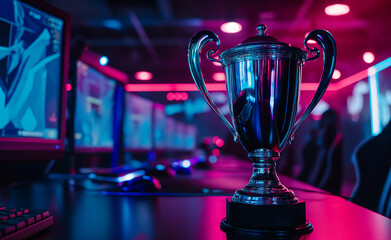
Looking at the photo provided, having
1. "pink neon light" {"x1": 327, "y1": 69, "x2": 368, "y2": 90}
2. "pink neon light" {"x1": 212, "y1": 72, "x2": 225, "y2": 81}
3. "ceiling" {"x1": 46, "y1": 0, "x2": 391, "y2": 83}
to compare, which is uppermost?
"ceiling" {"x1": 46, "y1": 0, "x2": 391, "y2": 83}

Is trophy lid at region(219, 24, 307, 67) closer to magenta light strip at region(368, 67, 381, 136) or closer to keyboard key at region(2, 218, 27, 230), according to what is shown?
keyboard key at region(2, 218, 27, 230)

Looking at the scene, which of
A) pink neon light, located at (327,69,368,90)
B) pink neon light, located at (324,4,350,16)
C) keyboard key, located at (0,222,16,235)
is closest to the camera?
keyboard key, located at (0,222,16,235)

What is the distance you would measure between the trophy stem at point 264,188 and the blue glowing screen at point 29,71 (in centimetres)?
52

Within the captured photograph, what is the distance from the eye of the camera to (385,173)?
999mm

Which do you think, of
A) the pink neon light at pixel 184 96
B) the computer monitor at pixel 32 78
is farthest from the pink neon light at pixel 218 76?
the computer monitor at pixel 32 78

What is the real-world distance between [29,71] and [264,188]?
1.95 feet

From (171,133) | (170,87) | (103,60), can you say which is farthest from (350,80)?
(103,60)

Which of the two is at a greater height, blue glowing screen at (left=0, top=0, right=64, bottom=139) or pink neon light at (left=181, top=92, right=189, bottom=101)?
pink neon light at (left=181, top=92, right=189, bottom=101)

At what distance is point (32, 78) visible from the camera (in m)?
0.78

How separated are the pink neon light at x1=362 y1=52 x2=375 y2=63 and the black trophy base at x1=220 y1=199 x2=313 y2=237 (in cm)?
649

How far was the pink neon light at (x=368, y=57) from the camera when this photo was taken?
6.07 metres

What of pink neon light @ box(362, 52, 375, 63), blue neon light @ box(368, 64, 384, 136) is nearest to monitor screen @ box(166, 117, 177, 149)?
pink neon light @ box(362, 52, 375, 63)

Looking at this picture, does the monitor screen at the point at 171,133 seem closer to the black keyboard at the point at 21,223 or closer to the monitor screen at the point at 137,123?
the monitor screen at the point at 137,123

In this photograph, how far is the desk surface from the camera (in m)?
0.42
